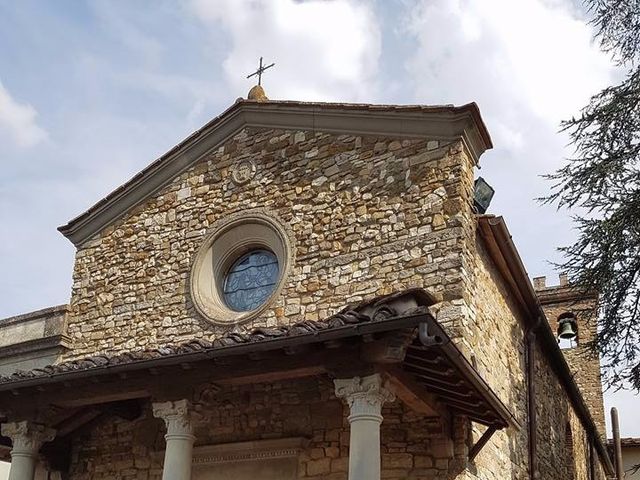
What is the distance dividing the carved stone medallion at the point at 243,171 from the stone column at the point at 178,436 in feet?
13.1

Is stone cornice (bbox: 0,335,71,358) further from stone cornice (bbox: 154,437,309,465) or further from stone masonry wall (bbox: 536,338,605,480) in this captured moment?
stone masonry wall (bbox: 536,338,605,480)

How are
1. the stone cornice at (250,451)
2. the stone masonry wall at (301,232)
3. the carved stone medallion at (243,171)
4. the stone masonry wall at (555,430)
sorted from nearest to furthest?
1. the stone cornice at (250,451)
2. the stone masonry wall at (301,232)
3. the carved stone medallion at (243,171)
4. the stone masonry wall at (555,430)

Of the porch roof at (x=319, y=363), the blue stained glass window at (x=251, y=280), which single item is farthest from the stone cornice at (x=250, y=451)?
the blue stained glass window at (x=251, y=280)

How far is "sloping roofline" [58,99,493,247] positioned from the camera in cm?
896

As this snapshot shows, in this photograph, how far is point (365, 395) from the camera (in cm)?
630

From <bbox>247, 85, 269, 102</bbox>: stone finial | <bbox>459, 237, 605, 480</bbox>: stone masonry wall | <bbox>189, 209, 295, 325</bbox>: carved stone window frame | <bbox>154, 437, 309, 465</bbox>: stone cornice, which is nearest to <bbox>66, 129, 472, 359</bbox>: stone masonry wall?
<bbox>189, 209, 295, 325</bbox>: carved stone window frame

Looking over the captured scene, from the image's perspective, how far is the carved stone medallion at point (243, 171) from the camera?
1037 cm

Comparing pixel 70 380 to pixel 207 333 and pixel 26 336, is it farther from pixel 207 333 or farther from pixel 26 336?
pixel 26 336

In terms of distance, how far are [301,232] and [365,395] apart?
11.7 feet

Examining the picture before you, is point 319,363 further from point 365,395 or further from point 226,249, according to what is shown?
point 226,249

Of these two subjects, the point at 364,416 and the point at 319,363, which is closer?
the point at 364,416

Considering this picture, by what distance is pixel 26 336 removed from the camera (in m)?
12.8

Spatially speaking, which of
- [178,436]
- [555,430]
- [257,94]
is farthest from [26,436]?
Answer: [555,430]

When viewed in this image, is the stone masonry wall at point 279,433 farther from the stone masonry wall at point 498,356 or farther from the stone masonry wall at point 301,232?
the stone masonry wall at point 301,232
